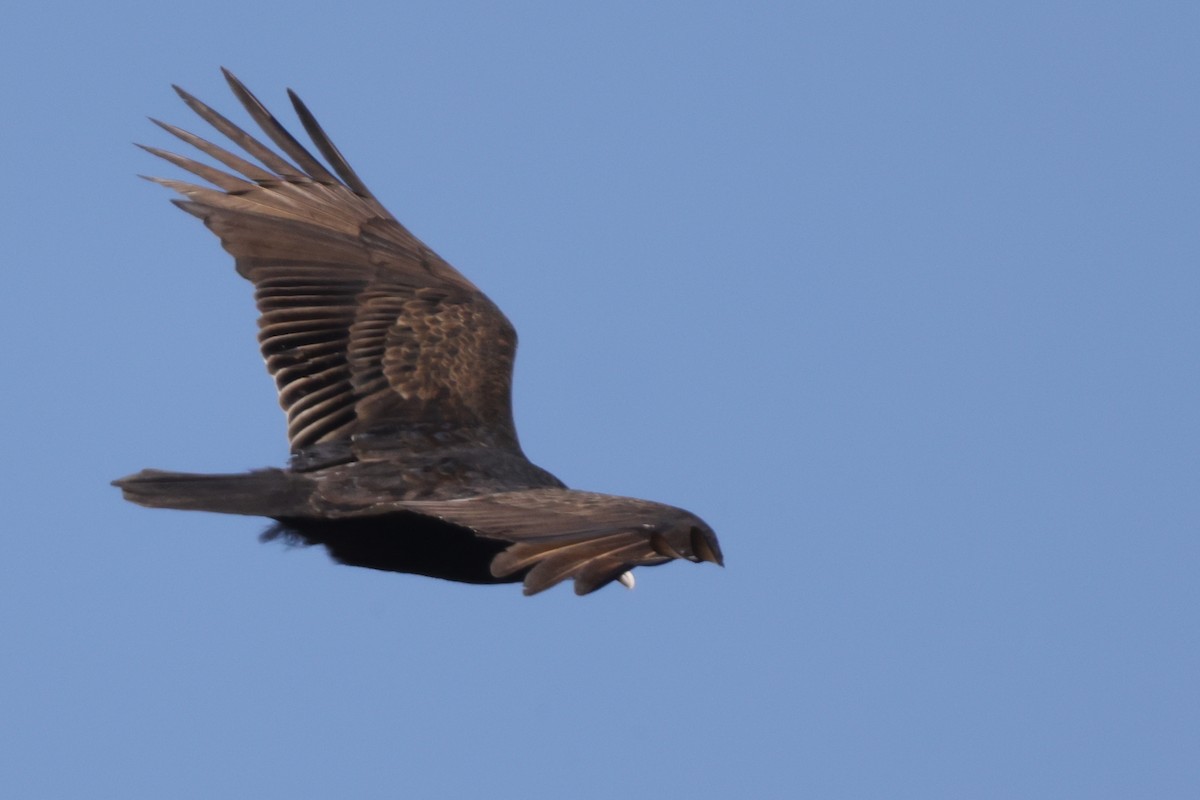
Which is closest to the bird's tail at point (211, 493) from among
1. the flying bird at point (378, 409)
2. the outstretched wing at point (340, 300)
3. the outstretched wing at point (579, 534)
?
the flying bird at point (378, 409)

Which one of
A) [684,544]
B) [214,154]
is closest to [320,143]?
[214,154]

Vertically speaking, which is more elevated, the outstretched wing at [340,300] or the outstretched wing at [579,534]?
the outstretched wing at [340,300]

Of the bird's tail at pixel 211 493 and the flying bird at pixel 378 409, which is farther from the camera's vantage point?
the bird's tail at pixel 211 493

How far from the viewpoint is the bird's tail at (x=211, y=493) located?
8289 mm

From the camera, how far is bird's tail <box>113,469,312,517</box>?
27.2ft

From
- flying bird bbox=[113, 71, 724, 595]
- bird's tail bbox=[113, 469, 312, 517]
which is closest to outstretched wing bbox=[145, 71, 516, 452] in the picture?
flying bird bbox=[113, 71, 724, 595]

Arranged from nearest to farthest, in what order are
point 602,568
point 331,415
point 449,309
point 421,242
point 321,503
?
point 602,568 → point 321,503 → point 331,415 → point 449,309 → point 421,242

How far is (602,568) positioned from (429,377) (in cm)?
325

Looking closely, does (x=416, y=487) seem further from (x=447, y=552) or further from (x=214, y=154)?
(x=214, y=154)

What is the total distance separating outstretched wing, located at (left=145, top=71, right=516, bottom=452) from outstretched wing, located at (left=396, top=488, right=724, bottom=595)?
1719 millimetres

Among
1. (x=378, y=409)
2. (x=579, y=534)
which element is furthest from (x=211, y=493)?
(x=579, y=534)

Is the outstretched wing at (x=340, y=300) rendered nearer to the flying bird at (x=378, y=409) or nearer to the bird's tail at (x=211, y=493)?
the flying bird at (x=378, y=409)

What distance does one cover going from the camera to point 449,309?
34.0 feet

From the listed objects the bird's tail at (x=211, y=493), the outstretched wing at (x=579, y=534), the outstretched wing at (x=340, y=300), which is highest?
the outstretched wing at (x=340, y=300)
